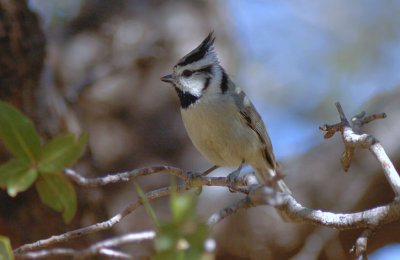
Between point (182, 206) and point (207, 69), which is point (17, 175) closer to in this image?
point (182, 206)

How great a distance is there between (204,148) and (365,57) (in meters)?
4.81

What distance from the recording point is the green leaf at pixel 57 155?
1.10 meters

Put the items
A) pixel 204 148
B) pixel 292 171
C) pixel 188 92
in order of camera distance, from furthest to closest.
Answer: pixel 292 171
pixel 188 92
pixel 204 148

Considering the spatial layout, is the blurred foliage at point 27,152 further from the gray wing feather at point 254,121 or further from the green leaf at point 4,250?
the gray wing feather at point 254,121

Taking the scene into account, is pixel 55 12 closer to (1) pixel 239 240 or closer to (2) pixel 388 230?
(1) pixel 239 240

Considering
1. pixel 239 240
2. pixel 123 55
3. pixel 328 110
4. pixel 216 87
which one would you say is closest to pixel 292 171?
pixel 239 240

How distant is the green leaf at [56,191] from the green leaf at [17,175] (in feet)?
0.18

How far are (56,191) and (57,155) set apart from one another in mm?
99

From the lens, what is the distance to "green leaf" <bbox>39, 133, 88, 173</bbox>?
43.4 inches

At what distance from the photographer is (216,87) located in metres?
3.38

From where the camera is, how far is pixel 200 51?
332 cm

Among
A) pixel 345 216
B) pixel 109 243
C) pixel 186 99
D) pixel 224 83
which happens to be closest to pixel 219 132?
pixel 186 99

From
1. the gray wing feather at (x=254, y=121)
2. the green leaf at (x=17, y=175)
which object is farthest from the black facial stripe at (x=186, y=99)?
the green leaf at (x=17, y=175)

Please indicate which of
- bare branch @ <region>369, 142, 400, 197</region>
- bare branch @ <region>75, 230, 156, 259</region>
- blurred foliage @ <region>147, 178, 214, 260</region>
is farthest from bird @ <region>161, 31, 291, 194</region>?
blurred foliage @ <region>147, 178, 214, 260</region>
